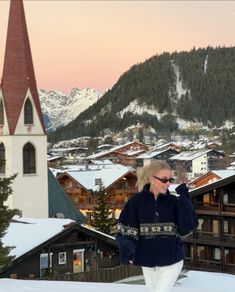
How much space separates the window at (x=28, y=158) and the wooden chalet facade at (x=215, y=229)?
12745mm

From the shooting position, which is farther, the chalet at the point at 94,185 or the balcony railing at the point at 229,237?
the chalet at the point at 94,185

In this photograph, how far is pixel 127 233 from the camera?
5.70m

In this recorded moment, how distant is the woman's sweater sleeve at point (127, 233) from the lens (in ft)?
18.4

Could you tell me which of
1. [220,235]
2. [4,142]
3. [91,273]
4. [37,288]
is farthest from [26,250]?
[4,142]

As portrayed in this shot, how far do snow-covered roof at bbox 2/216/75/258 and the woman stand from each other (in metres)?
18.3

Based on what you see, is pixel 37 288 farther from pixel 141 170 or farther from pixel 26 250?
pixel 26 250

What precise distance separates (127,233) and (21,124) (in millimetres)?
34603

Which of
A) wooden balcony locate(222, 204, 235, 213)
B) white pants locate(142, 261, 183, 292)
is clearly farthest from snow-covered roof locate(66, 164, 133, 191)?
white pants locate(142, 261, 183, 292)

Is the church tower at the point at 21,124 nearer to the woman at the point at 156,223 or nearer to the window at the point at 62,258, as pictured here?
the window at the point at 62,258

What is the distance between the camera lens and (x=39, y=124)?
133 feet

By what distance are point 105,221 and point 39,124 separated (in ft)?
25.5

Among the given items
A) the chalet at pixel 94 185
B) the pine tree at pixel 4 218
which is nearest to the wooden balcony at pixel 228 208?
the pine tree at pixel 4 218

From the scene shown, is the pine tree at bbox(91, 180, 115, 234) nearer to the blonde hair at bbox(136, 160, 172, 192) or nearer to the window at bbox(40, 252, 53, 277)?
the window at bbox(40, 252, 53, 277)

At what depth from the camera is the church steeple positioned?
39.4 m
